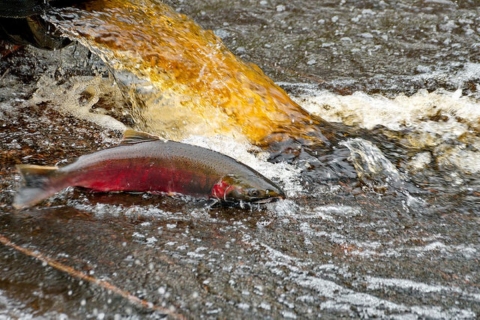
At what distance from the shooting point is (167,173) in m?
3.77

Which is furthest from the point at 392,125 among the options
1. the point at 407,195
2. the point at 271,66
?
the point at 271,66

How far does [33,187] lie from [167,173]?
892 mm

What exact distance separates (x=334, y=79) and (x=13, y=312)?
536cm

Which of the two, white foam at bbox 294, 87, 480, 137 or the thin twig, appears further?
white foam at bbox 294, 87, 480, 137

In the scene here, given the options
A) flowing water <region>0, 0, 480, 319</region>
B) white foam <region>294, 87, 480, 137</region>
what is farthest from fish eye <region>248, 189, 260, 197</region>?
white foam <region>294, 87, 480, 137</region>

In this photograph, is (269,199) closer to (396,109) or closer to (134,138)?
(134,138)

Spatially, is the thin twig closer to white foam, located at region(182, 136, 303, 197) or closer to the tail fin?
the tail fin

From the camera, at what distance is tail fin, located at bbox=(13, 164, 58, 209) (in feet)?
11.3

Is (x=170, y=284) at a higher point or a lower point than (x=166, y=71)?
lower

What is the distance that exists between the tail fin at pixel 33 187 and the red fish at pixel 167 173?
0.12m

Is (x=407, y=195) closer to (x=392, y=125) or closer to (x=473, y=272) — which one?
(x=473, y=272)

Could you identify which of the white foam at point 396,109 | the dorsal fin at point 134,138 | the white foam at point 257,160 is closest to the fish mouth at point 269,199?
the white foam at point 257,160

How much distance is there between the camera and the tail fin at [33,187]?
11.3 ft

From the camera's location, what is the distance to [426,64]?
7293 mm
